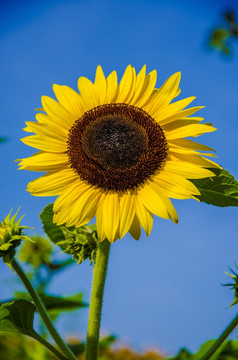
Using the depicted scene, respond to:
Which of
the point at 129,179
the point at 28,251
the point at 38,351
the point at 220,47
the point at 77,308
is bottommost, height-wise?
the point at 38,351

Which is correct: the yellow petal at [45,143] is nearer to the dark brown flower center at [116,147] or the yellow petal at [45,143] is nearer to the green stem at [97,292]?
the dark brown flower center at [116,147]

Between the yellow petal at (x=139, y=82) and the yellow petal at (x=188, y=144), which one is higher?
the yellow petal at (x=139, y=82)

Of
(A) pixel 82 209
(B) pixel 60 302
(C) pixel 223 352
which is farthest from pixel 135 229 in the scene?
(B) pixel 60 302

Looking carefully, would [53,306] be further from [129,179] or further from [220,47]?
[220,47]

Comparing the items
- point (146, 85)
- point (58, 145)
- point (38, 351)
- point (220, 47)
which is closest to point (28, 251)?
point (38, 351)

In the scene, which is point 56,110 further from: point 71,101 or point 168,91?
point 168,91

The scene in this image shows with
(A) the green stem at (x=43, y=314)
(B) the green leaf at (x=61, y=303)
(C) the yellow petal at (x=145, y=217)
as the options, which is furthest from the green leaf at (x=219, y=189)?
(B) the green leaf at (x=61, y=303)

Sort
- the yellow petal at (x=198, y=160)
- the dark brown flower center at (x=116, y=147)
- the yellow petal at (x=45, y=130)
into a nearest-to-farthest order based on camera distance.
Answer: the yellow petal at (x=198, y=160) → the dark brown flower center at (x=116, y=147) → the yellow petal at (x=45, y=130)
